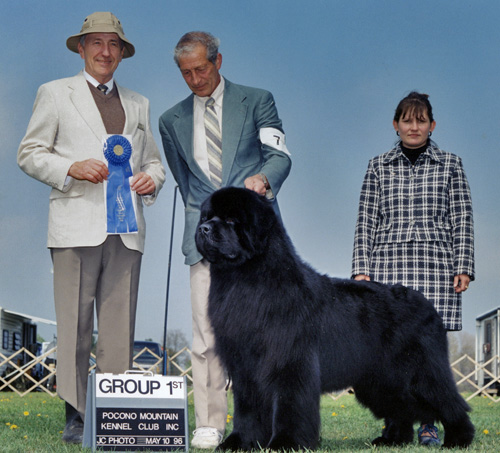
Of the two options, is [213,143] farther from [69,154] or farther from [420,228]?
[420,228]

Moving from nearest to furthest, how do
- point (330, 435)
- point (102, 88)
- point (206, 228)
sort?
point (206, 228), point (102, 88), point (330, 435)

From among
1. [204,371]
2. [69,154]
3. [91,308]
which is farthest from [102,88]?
[204,371]

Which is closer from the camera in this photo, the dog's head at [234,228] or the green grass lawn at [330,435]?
the dog's head at [234,228]

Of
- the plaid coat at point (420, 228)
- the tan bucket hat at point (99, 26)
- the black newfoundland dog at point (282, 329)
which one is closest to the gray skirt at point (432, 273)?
the plaid coat at point (420, 228)

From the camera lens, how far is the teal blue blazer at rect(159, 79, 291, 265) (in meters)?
3.72

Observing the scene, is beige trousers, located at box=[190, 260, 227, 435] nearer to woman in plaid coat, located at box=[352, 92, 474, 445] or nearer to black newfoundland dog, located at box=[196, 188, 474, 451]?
black newfoundland dog, located at box=[196, 188, 474, 451]

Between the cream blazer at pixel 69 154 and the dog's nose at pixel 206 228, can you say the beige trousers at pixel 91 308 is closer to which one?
the cream blazer at pixel 69 154

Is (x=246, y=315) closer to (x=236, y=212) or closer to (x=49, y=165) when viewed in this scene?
(x=236, y=212)

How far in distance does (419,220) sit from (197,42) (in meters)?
1.68

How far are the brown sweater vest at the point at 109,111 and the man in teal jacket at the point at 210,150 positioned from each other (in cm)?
33

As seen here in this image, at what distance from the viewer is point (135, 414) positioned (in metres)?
3.02

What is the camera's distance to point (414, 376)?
138 inches

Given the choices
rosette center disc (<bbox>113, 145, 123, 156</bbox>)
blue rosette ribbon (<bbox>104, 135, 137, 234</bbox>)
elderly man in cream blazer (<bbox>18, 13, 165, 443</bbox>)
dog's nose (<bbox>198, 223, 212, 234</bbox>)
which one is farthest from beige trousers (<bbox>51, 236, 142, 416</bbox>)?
dog's nose (<bbox>198, 223, 212, 234</bbox>)

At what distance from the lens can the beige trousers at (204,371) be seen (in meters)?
3.73
